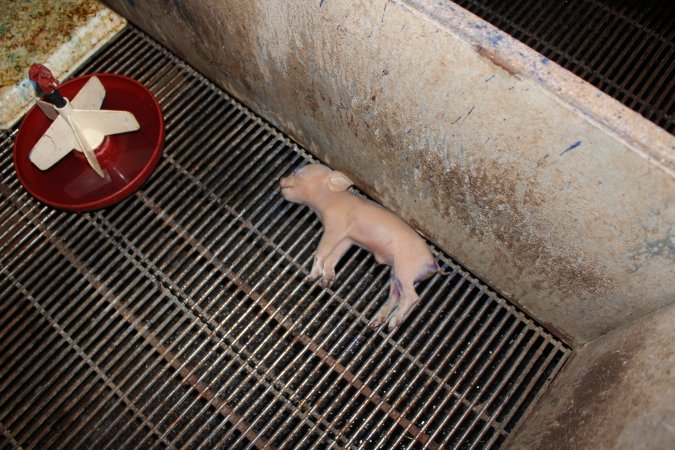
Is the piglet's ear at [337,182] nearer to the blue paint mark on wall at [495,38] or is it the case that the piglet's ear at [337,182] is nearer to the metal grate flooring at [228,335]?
the metal grate flooring at [228,335]

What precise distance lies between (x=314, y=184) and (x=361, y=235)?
35 cm

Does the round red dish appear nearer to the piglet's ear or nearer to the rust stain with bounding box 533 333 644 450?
the piglet's ear

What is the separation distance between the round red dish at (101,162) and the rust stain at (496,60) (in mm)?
1732

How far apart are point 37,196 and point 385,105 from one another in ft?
5.88

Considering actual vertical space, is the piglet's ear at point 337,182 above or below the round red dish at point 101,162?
above

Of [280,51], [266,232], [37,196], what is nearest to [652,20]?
[280,51]

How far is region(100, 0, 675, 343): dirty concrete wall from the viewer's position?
68.2 inches

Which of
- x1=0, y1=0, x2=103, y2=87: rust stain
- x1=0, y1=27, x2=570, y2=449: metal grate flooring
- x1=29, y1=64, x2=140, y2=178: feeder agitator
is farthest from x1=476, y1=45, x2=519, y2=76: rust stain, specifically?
x1=0, y1=0, x2=103, y2=87: rust stain

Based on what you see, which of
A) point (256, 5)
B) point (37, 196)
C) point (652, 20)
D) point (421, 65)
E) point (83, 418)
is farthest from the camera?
point (652, 20)

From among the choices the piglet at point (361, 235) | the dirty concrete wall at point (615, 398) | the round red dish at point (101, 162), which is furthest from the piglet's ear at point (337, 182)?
the dirty concrete wall at point (615, 398)

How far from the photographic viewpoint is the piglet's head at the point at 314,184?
104 inches

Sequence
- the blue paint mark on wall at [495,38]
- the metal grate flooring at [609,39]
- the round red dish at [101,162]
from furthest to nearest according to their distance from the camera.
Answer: the metal grate flooring at [609,39], the round red dish at [101,162], the blue paint mark on wall at [495,38]

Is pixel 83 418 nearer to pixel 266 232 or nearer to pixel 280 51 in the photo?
pixel 266 232

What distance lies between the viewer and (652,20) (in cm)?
317
